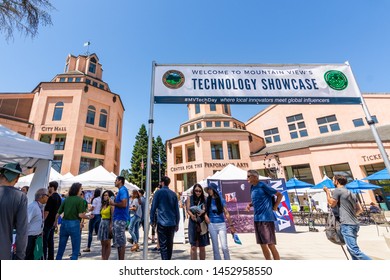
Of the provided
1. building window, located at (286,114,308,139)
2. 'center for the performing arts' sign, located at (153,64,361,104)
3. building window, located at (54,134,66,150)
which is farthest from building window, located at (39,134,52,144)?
building window, located at (286,114,308,139)

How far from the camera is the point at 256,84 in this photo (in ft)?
13.9

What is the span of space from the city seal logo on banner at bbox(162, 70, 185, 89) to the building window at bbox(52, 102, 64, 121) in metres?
24.8

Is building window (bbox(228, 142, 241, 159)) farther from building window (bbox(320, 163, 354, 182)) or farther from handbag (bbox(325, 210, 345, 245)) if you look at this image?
handbag (bbox(325, 210, 345, 245))

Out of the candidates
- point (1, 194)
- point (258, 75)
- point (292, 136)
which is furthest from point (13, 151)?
point (292, 136)

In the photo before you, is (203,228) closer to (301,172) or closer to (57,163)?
(301,172)

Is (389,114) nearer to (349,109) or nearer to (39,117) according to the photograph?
(349,109)

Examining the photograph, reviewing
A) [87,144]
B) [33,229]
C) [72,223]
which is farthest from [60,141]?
[33,229]

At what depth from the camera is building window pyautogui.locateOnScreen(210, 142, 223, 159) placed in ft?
85.4

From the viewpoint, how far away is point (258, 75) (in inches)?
169

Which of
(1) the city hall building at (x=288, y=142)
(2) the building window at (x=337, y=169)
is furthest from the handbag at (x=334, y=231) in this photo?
(2) the building window at (x=337, y=169)

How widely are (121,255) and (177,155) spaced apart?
86.6 ft

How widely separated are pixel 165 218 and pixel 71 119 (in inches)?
947

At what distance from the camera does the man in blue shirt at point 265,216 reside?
356cm

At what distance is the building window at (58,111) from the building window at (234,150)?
2240cm
